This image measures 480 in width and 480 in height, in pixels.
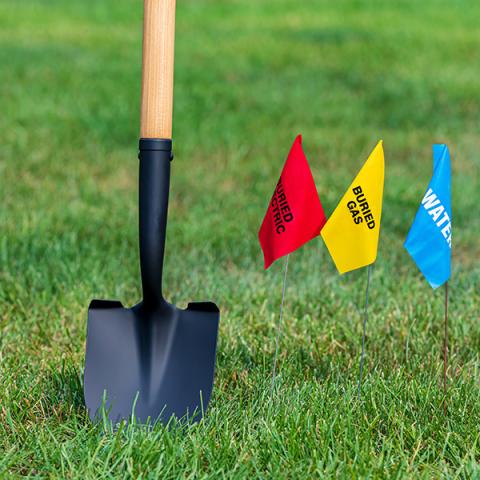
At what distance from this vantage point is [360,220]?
2.22 meters

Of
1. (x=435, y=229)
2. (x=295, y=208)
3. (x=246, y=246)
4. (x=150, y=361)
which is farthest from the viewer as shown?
(x=246, y=246)

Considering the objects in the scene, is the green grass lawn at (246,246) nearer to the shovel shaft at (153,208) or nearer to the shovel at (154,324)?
the shovel at (154,324)

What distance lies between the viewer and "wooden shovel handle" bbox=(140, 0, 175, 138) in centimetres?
256

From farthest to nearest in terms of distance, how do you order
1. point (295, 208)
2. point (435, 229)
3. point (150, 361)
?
point (150, 361)
point (295, 208)
point (435, 229)

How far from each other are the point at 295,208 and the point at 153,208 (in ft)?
1.68

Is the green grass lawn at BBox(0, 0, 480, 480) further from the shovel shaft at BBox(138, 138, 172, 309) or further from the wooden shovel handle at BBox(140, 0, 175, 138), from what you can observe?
the wooden shovel handle at BBox(140, 0, 175, 138)

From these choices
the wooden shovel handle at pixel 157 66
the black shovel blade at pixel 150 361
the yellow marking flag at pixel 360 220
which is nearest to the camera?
the yellow marking flag at pixel 360 220

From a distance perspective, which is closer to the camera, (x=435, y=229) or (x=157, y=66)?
(x=435, y=229)

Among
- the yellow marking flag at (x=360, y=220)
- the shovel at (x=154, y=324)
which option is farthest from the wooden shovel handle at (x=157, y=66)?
the yellow marking flag at (x=360, y=220)

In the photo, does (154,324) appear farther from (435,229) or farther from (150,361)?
(435,229)

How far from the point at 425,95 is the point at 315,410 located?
5828 millimetres

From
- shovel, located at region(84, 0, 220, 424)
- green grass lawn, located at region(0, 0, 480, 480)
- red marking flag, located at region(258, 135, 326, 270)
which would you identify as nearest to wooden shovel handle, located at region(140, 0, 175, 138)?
shovel, located at region(84, 0, 220, 424)

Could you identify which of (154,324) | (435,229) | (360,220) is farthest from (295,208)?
(154,324)

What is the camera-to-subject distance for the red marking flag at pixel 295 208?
2.28 metres
